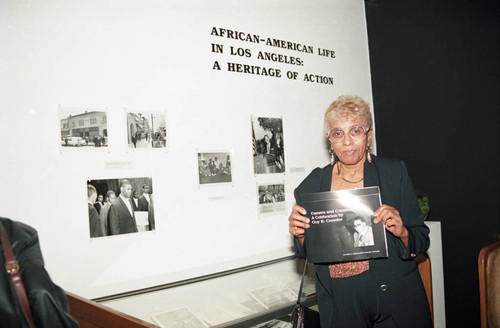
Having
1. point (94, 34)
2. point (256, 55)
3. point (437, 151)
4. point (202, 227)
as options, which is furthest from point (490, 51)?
point (94, 34)

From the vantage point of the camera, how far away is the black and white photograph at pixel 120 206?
7.14ft

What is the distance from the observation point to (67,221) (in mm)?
2090

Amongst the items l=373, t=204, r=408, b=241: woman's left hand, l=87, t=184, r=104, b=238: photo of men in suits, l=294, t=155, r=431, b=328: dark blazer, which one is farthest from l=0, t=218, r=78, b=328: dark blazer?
l=373, t=204, r=408, b=241: woman's left hand

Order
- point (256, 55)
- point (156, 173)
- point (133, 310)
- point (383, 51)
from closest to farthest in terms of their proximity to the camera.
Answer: point (133, 310) < point (156, 173) < point (256, 55) < point (383, 51)

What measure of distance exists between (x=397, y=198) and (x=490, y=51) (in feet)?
6.13

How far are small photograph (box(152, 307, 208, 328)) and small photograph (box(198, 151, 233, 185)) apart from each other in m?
0.89

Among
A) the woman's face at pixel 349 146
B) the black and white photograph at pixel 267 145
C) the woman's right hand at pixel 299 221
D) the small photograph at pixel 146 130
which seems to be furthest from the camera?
the black and white photograph at pixel 267 145

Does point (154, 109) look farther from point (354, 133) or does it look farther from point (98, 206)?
point (354, 133)

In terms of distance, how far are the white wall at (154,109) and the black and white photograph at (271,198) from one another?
0.20 feet

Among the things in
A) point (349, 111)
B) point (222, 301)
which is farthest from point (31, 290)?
point (349, 111)

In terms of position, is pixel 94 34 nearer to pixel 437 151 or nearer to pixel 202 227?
pixel 202 227

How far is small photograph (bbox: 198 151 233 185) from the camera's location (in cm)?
265

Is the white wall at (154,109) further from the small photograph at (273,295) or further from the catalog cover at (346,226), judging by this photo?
the catalog cover at (346,226)

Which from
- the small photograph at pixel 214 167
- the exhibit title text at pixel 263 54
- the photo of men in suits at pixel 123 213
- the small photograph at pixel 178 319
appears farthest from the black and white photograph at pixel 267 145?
the small photograph at pixel 178 319
